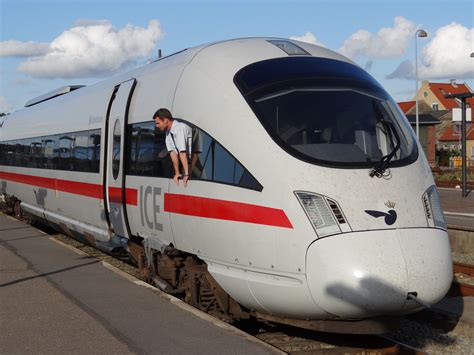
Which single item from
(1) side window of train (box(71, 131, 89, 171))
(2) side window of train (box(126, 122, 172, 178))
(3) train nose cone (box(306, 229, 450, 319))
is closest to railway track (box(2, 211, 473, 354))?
(3) train nose cone (box(306, 229, 450, 319))

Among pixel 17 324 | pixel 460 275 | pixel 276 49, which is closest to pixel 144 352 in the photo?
pixel 17 324

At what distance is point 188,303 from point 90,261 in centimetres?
369

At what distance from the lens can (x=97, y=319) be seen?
7.06 meters

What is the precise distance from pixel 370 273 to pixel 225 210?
1.60 meters

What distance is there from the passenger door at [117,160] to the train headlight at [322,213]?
13.2 ft

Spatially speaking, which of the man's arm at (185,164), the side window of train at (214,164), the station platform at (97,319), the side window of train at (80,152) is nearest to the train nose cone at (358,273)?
the station platform at (97,319)

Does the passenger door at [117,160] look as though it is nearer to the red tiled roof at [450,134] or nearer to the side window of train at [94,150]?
the side window of train at [94,150]

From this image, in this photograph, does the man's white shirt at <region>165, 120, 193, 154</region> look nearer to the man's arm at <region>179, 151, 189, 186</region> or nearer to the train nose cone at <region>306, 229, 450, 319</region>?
the man's arm at <region>179, 151, 189, 186</region>

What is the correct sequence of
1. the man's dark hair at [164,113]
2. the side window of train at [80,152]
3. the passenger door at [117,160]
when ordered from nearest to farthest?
the man's dark hair at [164,113], the passenger door at [117,160], the side window of train at [80,152]

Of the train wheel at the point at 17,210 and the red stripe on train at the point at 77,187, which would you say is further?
the train wheel at the point at 17,210

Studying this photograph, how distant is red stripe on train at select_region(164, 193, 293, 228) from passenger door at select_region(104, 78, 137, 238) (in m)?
1.94

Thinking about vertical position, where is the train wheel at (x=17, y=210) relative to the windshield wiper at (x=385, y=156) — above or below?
below

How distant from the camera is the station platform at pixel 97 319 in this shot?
6.05 metres

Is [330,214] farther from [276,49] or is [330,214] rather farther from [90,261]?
[90,261]
